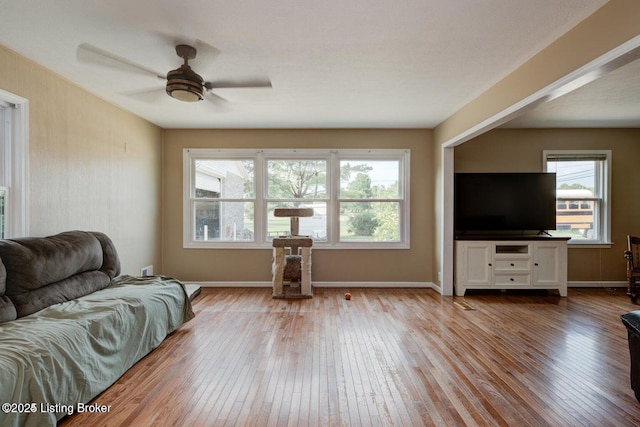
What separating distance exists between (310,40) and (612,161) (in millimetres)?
5480

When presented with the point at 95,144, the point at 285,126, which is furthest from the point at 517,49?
the point at 95,144

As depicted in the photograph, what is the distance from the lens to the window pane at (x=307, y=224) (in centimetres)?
508

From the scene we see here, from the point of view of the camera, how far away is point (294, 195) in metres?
5.08

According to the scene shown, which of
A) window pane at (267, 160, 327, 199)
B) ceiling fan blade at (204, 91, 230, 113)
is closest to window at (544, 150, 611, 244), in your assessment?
window pane at (267, 160, 327, 199)

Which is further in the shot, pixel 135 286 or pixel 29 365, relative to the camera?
pixel 135 286

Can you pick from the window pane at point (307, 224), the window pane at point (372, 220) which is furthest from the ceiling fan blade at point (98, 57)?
the window pane at point (372, 220)

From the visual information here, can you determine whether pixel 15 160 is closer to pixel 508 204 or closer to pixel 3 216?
pixel 3 216

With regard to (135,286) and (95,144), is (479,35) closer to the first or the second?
(135,286)

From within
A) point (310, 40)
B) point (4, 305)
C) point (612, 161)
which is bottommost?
point (4, 305)

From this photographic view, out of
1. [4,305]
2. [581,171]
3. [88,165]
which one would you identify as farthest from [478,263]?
[88,165]

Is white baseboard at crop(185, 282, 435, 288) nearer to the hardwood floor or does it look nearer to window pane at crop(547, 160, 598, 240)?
the hardwood floor

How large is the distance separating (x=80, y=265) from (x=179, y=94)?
1.71 meters

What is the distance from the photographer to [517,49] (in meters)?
2.55

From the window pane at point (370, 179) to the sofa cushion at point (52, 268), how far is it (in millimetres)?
3366
